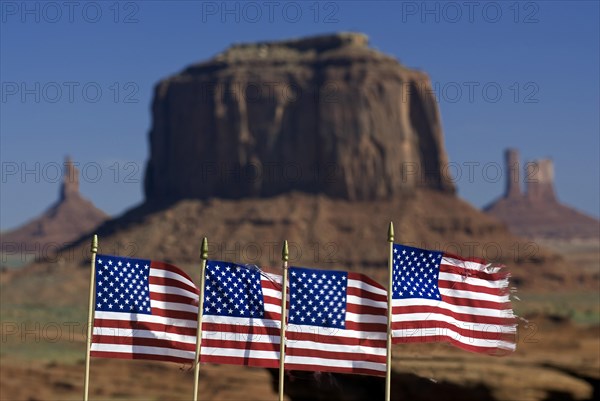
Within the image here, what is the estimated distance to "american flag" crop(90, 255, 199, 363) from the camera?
65.7 ft

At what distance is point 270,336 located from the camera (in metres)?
20.2

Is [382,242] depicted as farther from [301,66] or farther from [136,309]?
[136,309]

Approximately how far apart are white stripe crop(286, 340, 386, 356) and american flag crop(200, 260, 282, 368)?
1.08ft

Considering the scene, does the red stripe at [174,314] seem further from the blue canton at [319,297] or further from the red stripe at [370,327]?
the red stripe at [370,327]

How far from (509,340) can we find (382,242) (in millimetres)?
108883

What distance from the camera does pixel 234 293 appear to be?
66.0ft

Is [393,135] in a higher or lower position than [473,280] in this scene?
higher

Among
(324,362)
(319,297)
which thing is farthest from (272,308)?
(324,362)

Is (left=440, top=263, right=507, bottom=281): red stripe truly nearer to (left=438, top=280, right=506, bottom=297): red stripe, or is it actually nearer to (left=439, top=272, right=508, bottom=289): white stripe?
(left=439, top=272, right=508, bottom=289): white stripe

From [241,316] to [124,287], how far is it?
189cm

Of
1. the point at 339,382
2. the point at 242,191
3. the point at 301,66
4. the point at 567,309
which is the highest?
the point at 301,66

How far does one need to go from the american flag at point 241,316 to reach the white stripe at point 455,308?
1.95 metres

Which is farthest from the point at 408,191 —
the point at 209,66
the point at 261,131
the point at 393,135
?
the point at 209,66

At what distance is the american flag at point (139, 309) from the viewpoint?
65.7ft
